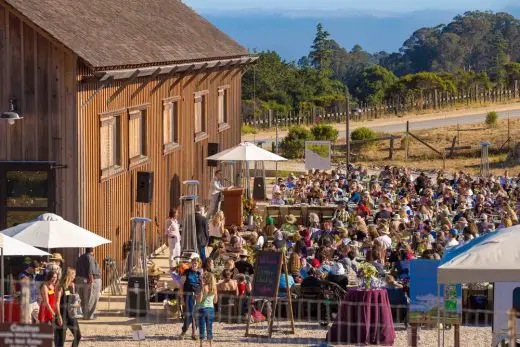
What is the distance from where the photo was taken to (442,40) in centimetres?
15050

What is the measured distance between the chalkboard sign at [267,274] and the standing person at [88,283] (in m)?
2.59

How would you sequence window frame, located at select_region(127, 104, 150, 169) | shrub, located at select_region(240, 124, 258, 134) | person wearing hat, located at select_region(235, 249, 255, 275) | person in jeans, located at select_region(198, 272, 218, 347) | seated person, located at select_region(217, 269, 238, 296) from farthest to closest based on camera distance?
shrub, located at select_region(240, 124, 258, 134) → window frame, located at select_region(127, 104, 150, 169) → person wearing hat, located at select_region(235, 249, 255, 275) → seated person, located at select_region(217, 269, 238, 296) → person in jeans, located at select_region(198, 272, 218, 347)

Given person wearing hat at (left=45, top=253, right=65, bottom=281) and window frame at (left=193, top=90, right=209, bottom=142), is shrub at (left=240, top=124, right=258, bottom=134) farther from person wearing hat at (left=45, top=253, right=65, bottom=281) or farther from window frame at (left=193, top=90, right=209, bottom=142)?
person wearing hat at (left=45, top=253, right=65, bottom=281)

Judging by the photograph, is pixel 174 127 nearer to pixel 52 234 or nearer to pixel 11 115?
pixel 11 115

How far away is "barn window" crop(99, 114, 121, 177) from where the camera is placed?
75.2 feet

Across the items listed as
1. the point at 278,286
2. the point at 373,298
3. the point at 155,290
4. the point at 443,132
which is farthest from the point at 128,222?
the point at 443,132

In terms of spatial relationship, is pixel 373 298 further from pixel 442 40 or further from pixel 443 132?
pixel 442 40

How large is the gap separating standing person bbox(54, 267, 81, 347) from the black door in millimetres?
4656

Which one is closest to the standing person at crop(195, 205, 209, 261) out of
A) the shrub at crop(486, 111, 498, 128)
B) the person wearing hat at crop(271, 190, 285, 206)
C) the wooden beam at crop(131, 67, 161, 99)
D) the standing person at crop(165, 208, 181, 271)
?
the standing person at crop(165, 208, 181, 271)

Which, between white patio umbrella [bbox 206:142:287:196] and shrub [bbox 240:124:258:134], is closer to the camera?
white patio umbrella [bbox 206:142:287:196]

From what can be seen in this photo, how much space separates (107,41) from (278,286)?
692cm

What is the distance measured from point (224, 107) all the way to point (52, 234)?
1933 centimetres

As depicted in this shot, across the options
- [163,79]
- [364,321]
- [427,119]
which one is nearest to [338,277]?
[364,321]

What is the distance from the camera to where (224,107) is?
37844 mm
